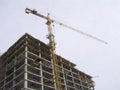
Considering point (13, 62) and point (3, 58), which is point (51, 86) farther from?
point (3, 58)

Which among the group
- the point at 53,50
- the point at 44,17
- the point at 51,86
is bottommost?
the point at 51,86

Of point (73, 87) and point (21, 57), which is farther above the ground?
point (21, 57)

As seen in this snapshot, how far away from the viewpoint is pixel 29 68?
236 ft

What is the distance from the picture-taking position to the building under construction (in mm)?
69925

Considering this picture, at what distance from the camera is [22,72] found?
229 feet

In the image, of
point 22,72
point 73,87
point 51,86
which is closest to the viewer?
point 22,72

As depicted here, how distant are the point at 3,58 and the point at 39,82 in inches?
839

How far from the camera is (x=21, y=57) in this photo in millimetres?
75688

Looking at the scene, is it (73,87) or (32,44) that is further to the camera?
(73,87)

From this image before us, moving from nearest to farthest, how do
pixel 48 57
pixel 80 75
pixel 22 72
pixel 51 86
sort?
pixel 22 72, pixel 51 86, pixel 48 57, pixel 80 75

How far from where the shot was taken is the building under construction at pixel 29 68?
229ft

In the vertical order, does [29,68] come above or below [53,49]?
below

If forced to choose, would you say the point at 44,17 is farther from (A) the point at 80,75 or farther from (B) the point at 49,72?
(A) the point at 80,75

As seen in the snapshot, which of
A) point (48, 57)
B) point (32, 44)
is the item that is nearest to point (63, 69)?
point (48, 57)
